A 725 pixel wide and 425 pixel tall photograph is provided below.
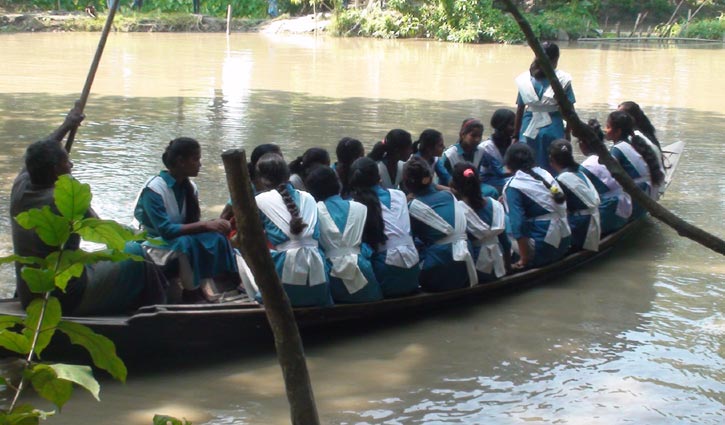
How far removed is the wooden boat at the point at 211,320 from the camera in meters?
3.90

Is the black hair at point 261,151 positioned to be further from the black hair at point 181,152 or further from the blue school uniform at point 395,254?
the blue school uniform at point 395,254

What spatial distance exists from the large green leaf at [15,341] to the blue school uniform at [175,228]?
2850 mm

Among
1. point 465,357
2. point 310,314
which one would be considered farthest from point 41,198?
point 465,357

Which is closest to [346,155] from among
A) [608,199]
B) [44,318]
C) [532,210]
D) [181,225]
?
[532,210]

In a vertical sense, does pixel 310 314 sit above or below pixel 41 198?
below

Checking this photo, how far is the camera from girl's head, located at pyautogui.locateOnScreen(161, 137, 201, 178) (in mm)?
4430

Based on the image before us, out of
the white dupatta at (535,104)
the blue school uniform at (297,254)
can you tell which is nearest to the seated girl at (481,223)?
the blue school uniform at (297,254)

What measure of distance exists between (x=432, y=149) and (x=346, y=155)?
2.11 ft

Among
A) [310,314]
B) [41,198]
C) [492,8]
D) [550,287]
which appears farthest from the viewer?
[492,8]

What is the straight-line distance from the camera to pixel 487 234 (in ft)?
16.3

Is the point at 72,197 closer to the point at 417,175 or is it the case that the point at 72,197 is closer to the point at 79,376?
the point at 79,376

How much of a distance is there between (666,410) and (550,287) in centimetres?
163

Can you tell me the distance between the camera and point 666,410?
3971 millimetres

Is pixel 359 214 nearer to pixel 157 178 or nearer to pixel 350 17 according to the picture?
pixel 157 178
